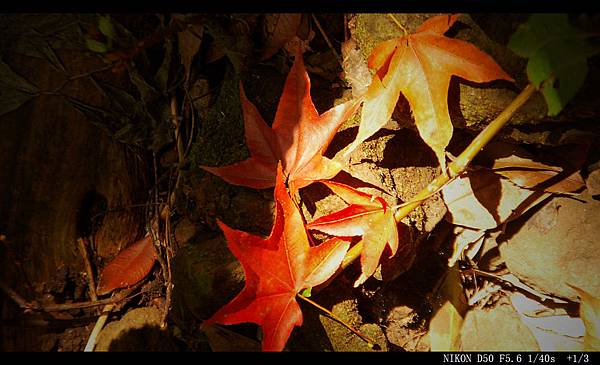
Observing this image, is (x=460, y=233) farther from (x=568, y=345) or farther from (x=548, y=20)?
(x=548, y=20)

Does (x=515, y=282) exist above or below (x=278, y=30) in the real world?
below

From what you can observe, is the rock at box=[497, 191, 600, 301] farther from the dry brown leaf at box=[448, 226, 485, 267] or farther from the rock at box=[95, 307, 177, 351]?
the rock at box=[95, 307, 177, 351]

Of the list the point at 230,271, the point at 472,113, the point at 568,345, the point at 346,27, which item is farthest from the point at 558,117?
the point at 230,271

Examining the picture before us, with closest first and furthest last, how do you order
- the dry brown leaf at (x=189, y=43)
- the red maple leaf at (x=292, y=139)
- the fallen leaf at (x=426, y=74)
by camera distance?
the fallen leaf at (x=426, y=74) → the red maple leaf at (x=292, y=139) → the dry brown leaf at (x=189, y=43)

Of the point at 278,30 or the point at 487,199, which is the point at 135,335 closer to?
the point at 278,30

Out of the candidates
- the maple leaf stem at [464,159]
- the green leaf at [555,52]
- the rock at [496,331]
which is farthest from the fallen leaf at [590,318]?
the green leaf at [555,52]

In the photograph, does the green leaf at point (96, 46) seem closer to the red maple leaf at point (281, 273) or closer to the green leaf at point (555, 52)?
the red maple leaf at point (281, 273)

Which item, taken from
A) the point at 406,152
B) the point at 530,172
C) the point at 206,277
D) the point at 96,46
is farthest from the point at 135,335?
the point at 530,172

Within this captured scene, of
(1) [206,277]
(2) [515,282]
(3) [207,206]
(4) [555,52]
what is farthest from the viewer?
(2) [515,282]
